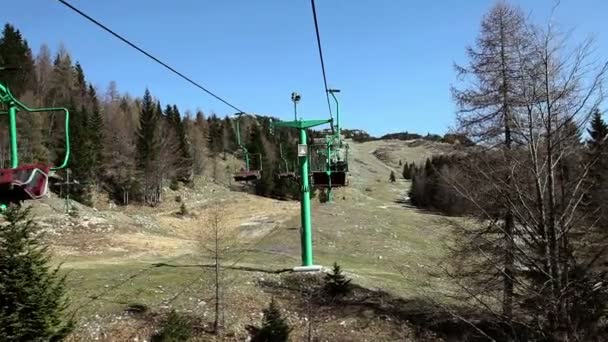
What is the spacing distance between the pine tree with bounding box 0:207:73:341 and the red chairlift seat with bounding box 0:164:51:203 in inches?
361

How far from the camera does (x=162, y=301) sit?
19.5 m

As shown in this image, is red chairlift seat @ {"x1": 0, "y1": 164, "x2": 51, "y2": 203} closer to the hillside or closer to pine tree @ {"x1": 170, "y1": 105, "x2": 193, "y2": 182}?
the hillside

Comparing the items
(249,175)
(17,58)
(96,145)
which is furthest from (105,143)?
(249,175)

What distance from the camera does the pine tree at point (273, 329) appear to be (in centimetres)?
1691

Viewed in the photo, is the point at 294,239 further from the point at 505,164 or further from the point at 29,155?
the point at 29,155

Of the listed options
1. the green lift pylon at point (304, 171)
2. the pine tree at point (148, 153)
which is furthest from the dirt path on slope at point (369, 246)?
the pine tree at point (148, 153)

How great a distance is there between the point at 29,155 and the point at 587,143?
190 ft

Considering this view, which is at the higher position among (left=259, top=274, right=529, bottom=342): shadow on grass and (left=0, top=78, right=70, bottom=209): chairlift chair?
(left=0, top=78, right=70, bottom=209): chairlift chair

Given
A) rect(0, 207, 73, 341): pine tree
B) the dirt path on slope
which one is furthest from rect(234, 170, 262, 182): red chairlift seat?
rect(0, 207, 73, 341): pine tree

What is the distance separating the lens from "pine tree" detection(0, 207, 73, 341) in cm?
1408

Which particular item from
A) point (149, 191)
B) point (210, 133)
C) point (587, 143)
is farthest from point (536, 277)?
point (210, 133)

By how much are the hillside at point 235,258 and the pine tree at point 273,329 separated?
39.1 inches

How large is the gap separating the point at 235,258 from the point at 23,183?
81.0ft

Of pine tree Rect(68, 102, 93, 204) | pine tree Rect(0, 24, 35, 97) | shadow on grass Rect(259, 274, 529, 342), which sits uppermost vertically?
pine tree Rect(0, 24, 35, 97)
